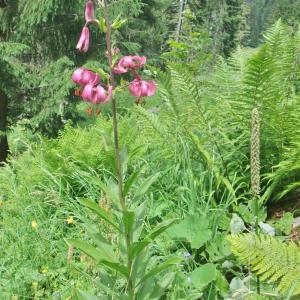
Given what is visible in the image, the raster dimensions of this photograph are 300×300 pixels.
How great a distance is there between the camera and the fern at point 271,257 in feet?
5.40

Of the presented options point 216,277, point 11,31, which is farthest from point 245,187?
point 11,31

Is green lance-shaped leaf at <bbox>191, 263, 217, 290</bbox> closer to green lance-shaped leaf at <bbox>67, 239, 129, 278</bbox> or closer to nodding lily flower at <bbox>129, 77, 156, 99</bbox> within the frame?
green lance-shaped leaf at <bbox>67, 239, 129, 278</bbox>

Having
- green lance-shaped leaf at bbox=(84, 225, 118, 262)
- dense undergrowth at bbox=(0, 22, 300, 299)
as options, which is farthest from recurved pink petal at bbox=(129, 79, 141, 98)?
dense undergrowth at bbox=(0, 22, 300, 299)

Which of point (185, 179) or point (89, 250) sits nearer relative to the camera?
point (89, 250)

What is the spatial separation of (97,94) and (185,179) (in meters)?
1.56

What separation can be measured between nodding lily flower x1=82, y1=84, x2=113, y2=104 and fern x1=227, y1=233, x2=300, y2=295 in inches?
25.0

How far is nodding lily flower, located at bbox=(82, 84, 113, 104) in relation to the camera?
5.91ft

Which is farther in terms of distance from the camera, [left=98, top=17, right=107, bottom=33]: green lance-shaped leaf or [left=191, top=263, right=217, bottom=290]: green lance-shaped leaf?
[left=191, top=263, right=217, bottom=290]: green lance-shaped leaf

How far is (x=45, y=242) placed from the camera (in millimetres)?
3213

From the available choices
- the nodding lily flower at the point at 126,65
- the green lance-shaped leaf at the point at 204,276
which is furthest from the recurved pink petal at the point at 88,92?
the green lance-shaped leaf at the point at 204,276

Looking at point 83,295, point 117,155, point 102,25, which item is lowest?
point 83,295

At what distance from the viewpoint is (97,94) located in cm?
180

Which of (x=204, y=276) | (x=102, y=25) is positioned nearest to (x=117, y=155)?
(x=102, y=25)

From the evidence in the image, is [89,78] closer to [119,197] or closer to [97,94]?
[97,94]
